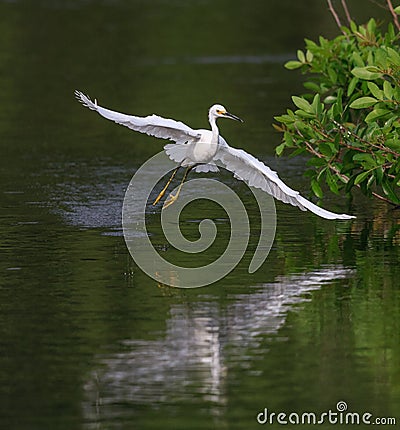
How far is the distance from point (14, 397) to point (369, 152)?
6.46 m

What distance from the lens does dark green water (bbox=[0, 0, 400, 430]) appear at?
9.26 metres

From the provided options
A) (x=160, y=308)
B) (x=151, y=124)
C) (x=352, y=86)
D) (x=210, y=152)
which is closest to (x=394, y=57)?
(x=352, y=86)

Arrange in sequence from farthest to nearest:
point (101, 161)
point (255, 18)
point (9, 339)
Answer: point (255, 18)
point (101, 161)
point (9, 339)

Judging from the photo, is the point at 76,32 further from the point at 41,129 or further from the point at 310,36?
the point at 41,129

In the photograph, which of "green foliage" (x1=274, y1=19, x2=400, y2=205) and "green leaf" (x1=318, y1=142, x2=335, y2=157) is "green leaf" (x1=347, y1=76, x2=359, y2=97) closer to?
"green foliage" (x1=274, y1=19, x2=400, y2=205)

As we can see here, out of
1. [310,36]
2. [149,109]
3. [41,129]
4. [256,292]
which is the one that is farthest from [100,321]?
[310,36]

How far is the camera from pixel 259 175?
1424 cm

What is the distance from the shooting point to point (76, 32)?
1502 inches

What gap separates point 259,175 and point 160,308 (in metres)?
3.12

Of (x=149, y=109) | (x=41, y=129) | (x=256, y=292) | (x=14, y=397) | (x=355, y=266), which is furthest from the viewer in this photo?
(x=149, y=109)

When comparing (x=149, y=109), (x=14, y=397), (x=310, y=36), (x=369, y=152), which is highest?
(x=310, y=36)

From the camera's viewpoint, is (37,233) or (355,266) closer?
(355,266)

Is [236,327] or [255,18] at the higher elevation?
[255,18]

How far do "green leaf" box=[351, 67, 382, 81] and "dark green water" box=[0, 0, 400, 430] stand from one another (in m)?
1.78
